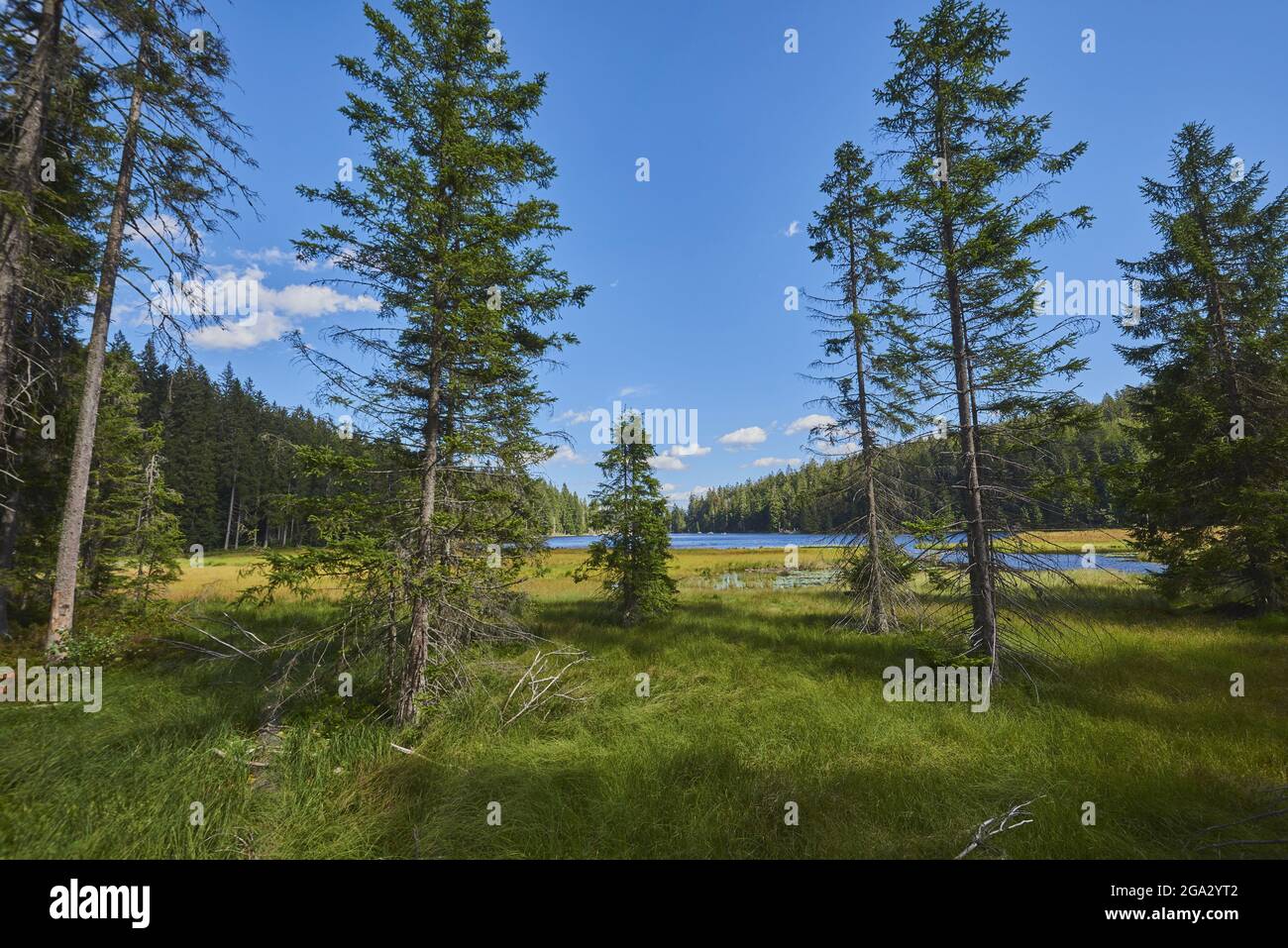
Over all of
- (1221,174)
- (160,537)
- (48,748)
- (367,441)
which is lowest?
(48,748)

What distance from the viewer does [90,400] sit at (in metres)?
9.05

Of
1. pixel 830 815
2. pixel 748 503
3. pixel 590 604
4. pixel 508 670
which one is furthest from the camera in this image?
pixel 748 503

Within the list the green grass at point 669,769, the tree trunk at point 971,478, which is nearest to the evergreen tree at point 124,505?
the green grass at point 669,769

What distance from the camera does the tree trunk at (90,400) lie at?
8.62 metres

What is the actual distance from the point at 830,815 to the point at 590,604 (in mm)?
16313

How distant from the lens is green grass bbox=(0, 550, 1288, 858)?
13.7 ft

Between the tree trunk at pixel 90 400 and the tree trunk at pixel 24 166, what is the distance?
3.25 ft

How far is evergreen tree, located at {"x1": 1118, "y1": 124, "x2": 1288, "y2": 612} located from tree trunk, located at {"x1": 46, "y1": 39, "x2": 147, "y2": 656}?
26.4 m

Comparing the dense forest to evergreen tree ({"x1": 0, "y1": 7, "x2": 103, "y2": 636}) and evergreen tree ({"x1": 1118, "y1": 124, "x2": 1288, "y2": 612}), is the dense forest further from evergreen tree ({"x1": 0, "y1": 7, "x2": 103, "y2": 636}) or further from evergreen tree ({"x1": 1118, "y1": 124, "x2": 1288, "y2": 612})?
evergreen tree ({"x1": 1118, "y1": 124, "x2": 1288, "y2": 612})

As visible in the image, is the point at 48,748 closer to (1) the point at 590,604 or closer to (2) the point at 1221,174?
(1) the point at 590,604

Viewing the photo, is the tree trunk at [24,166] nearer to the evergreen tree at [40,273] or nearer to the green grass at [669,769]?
the evergreen tree at [40,273]

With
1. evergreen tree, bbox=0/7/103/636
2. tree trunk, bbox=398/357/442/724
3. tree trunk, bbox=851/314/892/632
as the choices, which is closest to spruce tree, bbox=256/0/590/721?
tree trunk, bbox=398/357/442/724
